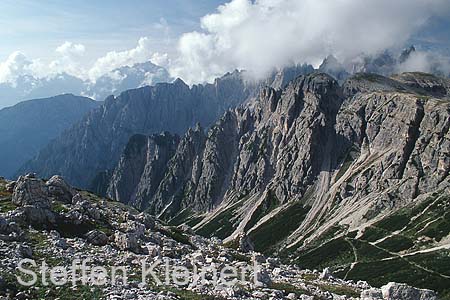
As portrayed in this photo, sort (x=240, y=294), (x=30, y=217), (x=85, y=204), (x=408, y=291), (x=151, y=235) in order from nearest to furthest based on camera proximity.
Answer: (x=240, y=294) → (x=408, y=291) → (x=30, y=217) → (x=151, y=235) → (x=85, y=204)

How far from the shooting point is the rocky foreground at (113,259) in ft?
118

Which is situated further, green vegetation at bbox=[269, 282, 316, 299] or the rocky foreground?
green vegetation at bbox=[269, 282, 316, 299]

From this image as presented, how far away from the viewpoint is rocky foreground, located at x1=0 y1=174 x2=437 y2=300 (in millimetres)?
36094

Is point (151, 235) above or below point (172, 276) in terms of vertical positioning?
above

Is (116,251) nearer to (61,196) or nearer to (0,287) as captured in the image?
(0,287)

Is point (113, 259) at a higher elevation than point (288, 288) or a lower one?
higher

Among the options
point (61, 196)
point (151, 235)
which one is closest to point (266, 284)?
point (151, 235)

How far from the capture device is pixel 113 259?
50.2 m

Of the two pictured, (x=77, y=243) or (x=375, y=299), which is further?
(x=77, y=243)

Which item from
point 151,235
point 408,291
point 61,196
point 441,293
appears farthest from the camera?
point 441,293

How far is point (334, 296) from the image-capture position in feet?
142

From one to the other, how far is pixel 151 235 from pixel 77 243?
60.0ft

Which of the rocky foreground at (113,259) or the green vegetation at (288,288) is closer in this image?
the rocky foreground at (113,259)

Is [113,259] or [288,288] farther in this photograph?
[113,259]
